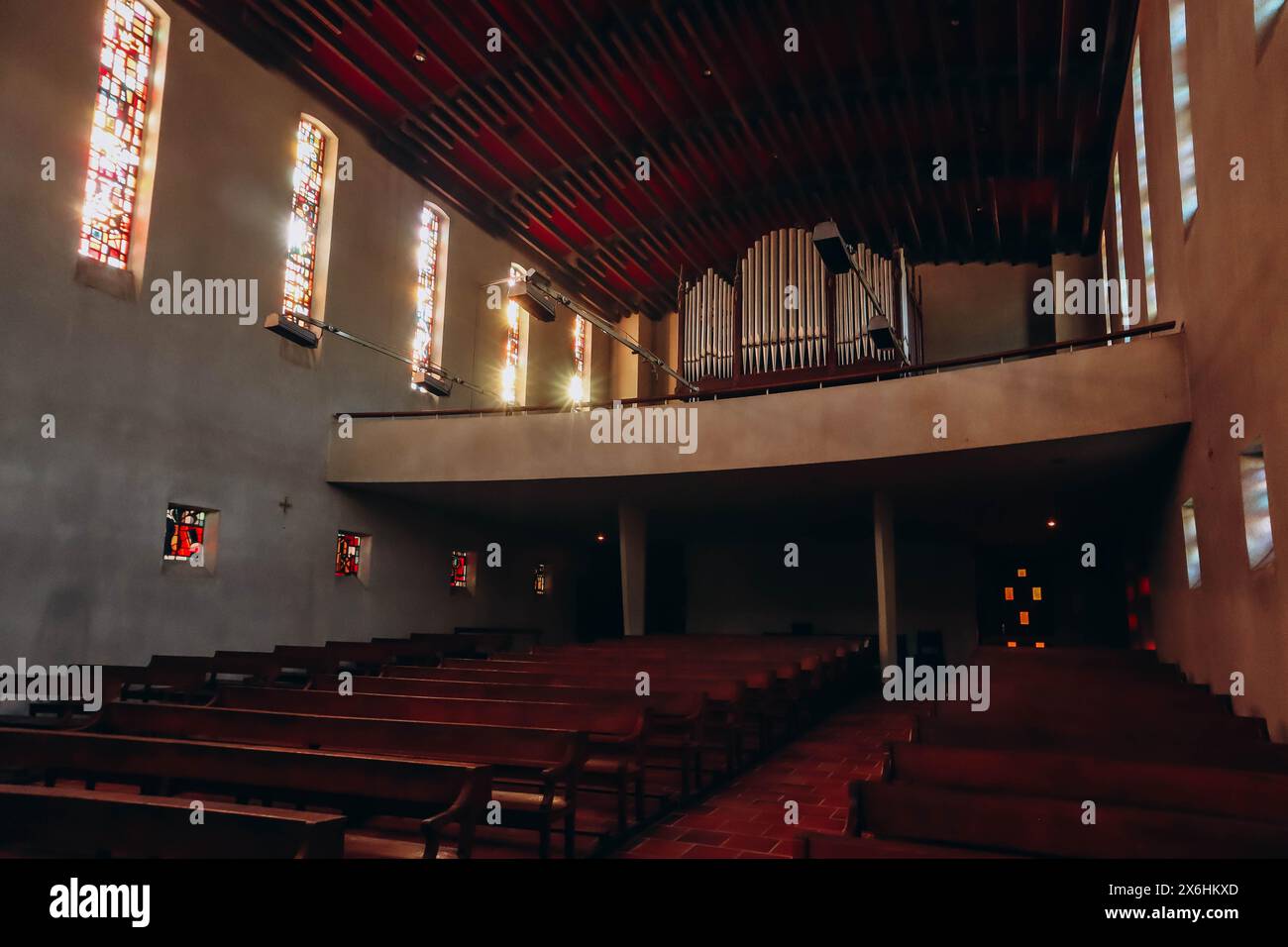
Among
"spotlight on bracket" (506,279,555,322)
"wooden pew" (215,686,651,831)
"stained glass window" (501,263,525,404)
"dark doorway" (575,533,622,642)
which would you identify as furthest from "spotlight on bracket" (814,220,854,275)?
"dark doorway" (575,533,622,642)

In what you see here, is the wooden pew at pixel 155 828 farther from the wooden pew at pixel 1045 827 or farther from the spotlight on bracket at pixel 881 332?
the spotlight on bracket at pixel 881 332

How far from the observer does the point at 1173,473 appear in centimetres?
741

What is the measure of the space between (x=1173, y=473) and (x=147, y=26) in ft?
36.6

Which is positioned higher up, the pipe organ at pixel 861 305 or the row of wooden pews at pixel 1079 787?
the pipe organ at pixel 861 305

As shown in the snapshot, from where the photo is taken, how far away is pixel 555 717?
4.54 meters

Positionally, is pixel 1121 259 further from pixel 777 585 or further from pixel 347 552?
pixel 347 552

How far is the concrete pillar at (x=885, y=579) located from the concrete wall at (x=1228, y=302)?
10.8ft

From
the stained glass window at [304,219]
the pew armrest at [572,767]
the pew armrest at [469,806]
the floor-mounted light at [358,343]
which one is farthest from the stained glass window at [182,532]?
the pew armrest at [469,806]

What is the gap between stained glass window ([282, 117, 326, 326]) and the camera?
10539mm

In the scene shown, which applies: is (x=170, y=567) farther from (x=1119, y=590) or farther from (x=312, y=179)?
(x=1119, y=590)

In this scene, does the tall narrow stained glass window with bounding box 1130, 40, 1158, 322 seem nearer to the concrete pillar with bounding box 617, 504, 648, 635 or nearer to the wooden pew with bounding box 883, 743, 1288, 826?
the wooden pew with bounding box 883, 743, 1288, 826

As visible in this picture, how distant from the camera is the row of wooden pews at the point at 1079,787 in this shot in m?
2.26

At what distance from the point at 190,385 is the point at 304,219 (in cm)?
291
